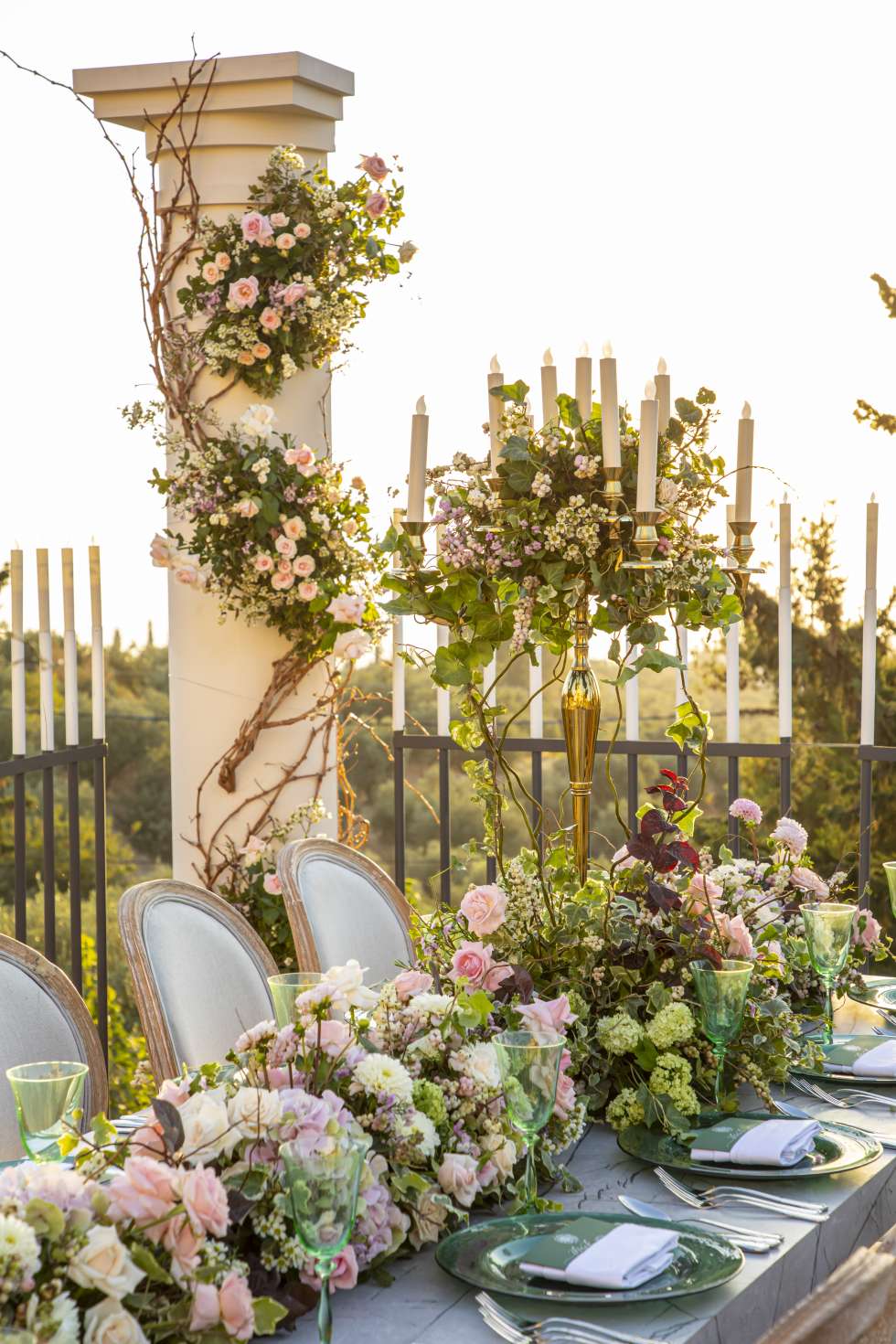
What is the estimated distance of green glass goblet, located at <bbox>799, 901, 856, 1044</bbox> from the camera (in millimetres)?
1912

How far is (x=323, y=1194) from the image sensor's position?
1070mm

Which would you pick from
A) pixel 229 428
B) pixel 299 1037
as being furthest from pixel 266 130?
pixel 299 1037

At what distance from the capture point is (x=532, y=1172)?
145cm

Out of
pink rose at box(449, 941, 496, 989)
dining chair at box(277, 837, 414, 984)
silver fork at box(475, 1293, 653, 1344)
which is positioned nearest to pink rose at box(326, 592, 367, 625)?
dining chair at box(277, 837, 414, 984)

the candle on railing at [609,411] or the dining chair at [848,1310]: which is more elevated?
the candle on railing at [609,411]

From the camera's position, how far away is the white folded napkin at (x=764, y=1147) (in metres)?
1.54

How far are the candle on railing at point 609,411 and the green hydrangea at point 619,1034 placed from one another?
725 mm

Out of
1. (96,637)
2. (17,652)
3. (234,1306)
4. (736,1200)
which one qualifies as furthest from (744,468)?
(96,637)

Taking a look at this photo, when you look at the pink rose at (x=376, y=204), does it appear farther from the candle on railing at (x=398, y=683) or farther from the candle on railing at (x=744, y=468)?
the candle on railing at (x=744, y=468)

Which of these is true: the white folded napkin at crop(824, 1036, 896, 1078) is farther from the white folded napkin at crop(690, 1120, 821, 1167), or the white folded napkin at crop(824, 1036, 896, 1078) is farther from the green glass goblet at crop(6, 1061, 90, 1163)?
the green glass goblet at crop(6, 1061, 90, 1163)

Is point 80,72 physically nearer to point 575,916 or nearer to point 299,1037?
point 575,916

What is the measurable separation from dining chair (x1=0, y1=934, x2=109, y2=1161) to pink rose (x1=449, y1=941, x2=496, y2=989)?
0.55 meters

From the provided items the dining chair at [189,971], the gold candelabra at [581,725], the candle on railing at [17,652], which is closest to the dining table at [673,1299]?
the gold candelabra at [581,725]

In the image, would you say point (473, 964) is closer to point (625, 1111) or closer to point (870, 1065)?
point (625, 1111)
